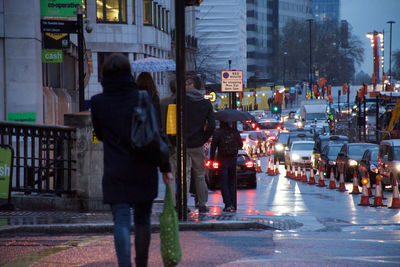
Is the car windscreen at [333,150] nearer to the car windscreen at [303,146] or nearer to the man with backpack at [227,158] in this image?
the car windscreen at [303,146]

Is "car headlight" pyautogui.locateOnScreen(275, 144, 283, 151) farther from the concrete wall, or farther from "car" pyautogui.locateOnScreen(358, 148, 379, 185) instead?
the concrete wall

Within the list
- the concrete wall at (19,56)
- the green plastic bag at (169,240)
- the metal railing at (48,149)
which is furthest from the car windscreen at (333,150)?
the green plastic bag at (169,240)

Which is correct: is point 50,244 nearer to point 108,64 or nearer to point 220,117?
point 108,64

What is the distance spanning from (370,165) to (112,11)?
23406 millimetres

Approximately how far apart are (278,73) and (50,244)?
182 meters

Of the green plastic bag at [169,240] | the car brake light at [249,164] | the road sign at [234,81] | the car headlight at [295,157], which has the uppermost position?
the road sign at [234,81]

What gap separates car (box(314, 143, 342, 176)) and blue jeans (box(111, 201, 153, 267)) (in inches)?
1001

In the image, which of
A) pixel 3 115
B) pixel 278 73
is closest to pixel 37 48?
pixel 3 115

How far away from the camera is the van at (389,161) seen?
22.4 meters

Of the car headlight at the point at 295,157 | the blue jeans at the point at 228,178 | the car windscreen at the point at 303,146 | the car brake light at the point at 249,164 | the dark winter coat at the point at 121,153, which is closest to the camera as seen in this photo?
the dark winter coat at the point at 121,153

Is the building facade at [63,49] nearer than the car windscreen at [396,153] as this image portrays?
Yes

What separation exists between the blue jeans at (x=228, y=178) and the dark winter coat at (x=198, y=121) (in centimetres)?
215

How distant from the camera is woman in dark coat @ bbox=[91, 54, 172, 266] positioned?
19.8ft

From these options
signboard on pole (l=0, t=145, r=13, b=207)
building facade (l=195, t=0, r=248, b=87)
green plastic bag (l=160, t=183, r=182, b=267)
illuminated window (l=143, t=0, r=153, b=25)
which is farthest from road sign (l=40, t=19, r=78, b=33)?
building facade (l=195, t=0, r=248, b=87)
